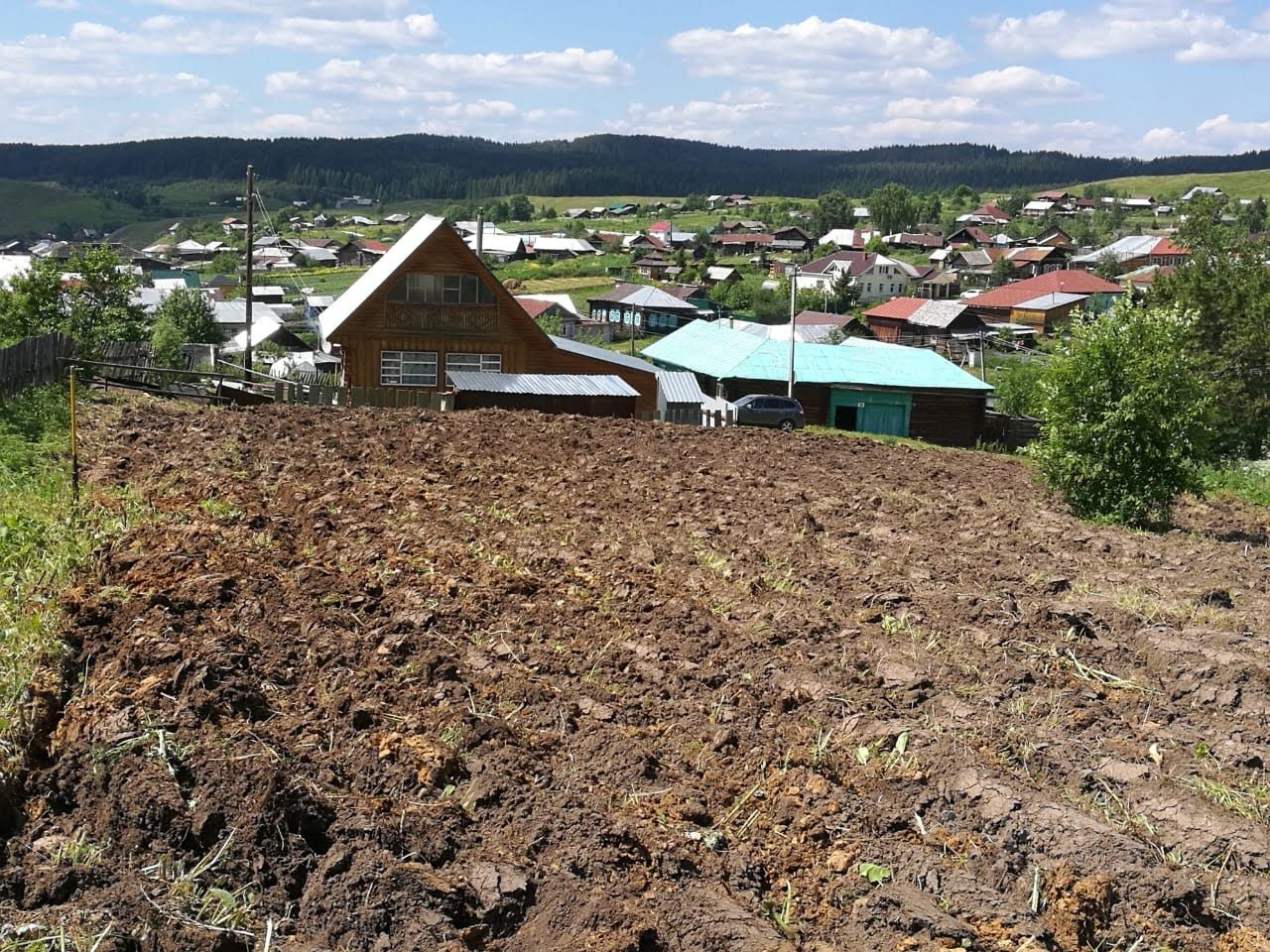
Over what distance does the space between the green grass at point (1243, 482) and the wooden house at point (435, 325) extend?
15101 millimetres

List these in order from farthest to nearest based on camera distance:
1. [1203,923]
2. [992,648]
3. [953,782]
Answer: [992,648]
[953,782]
[1203,923]

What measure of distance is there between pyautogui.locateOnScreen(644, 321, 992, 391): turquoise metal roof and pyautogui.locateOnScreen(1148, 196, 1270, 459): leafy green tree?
24.8 feet

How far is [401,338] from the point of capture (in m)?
33.2

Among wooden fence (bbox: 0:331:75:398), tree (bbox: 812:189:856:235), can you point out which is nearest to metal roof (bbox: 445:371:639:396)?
wooden fence (bbox: 0:331:75:398)

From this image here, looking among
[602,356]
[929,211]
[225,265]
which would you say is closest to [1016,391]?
[602,356]

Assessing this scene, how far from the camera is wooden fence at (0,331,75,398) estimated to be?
20438mm

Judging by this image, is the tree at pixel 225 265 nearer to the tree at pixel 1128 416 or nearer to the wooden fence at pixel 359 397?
the wooden fence at pixel 359 397

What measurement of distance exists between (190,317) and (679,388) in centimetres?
3109

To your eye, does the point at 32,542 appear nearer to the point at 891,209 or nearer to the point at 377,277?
the point at 377,277

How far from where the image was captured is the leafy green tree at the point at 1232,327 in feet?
126

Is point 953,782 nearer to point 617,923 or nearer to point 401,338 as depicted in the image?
point 617,923

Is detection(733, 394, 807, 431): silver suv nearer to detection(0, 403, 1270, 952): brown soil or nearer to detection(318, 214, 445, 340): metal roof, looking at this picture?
detection(318, 214, 445, 340): metal roof

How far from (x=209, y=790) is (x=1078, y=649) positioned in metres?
7.20

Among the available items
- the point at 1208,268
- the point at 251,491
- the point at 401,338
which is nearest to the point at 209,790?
the point at 251,491
